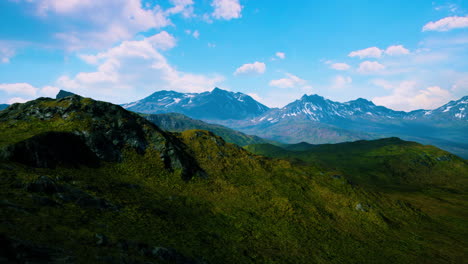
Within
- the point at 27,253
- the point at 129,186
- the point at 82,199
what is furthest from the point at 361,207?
the point at 27,253

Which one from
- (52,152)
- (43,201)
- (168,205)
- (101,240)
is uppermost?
(52,152)

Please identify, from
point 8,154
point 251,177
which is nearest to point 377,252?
point 251,177

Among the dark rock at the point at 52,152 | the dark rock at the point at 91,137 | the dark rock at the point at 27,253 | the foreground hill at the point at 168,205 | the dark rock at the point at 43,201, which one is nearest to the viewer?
the dark rock at the point at 27,253

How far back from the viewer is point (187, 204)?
141 feet

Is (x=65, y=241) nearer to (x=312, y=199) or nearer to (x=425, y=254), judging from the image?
(x=312, y=199)

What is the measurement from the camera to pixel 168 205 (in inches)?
1561

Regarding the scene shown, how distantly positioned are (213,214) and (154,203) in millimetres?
10999

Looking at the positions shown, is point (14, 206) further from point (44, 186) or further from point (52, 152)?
point (52, 152)

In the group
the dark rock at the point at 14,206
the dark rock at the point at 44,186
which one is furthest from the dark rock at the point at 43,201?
the dark rock at the point at 44,186

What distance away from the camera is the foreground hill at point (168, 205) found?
21500mm

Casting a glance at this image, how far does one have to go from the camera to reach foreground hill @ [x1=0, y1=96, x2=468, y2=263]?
21.5 meters

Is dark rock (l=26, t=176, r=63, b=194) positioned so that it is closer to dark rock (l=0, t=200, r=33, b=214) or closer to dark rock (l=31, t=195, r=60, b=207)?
dark rock (l=31, t=195, r=60, b=207)

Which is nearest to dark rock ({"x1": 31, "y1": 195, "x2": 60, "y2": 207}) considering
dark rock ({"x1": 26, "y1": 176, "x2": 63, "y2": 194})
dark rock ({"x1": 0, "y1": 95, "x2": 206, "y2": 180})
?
dark rock ({"x1": 26, "y1": 176, "x2": 63, "y2": 194})

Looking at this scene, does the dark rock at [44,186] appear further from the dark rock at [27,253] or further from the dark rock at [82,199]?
the dark rock at [27,253]
